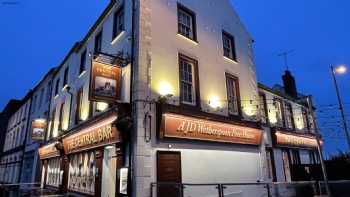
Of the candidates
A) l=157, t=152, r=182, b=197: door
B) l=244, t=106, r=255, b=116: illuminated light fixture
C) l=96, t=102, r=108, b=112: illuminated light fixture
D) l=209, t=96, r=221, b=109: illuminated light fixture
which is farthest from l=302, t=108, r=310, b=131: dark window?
l=96, t=102, r=108, b=112: illuminated light fixture

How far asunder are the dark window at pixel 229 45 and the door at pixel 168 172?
7270mm

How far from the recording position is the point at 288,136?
58.6 feet

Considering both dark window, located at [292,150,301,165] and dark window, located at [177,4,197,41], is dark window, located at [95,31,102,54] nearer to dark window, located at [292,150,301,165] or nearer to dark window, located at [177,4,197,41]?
dark window, located at [177,4,197,41]

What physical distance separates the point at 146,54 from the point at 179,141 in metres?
3.56

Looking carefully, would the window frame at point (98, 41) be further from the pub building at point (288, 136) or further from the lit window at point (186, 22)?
the pub building at point (288, 136)

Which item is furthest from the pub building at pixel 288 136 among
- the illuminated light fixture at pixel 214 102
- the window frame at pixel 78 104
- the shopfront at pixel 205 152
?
the window frame at pixel 78 104

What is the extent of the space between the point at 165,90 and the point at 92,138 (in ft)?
13.2

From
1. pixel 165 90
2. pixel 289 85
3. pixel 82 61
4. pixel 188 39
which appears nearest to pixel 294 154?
pixel 289 85

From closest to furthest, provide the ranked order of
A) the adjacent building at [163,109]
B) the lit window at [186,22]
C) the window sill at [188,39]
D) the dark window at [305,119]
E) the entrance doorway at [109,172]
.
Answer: the adjacent building at [163,109], the entrance doorway at [109,172], the window sill at [188,39], the lit window at [186,22], the dark window at [305,119]

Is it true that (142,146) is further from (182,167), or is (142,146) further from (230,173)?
(230,173)

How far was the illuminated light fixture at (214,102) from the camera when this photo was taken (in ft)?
36.8

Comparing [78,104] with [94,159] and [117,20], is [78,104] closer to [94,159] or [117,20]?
[94,159]

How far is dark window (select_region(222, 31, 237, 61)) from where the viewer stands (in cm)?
1373

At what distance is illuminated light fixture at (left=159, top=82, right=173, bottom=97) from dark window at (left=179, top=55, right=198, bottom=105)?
801mm
